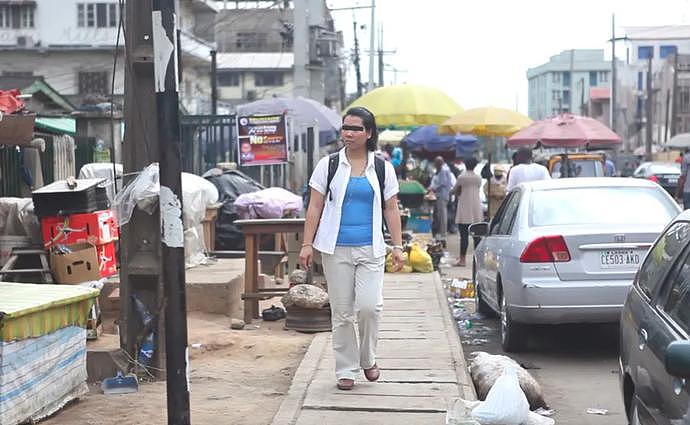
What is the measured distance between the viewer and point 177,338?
5.43m

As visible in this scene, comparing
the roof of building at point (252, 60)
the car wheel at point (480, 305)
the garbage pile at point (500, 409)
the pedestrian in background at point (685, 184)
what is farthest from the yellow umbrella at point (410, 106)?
the roof of building at point (252, 60)

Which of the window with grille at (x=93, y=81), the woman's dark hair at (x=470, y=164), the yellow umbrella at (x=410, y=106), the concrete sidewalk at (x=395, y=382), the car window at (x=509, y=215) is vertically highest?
the window with grille at (x=93, y=81)

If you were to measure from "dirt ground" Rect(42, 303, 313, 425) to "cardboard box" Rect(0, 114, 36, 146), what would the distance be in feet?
7.96

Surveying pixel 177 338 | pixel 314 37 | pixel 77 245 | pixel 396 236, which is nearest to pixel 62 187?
pixel 77 245

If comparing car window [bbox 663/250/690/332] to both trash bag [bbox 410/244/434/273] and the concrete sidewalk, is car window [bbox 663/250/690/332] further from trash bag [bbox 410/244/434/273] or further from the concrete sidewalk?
trash bag [bbox 410/244/434/273]

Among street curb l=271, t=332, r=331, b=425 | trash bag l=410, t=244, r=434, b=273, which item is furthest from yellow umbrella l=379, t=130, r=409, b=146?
street curb l=271, t=332, r=331, b=425

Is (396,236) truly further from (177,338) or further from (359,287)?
(177,338)

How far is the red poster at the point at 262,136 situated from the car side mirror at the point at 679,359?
563 inches

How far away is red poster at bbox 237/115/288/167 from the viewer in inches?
699

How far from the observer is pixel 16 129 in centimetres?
1025

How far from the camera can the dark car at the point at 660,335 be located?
4.02m

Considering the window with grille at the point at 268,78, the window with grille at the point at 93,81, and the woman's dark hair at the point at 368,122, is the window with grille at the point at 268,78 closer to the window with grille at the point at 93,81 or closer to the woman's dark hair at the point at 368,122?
the window with grille at the point at 93,81

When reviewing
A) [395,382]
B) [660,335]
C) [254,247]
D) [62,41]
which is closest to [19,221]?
[254,247]

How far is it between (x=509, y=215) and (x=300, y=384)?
4111 millimetres
